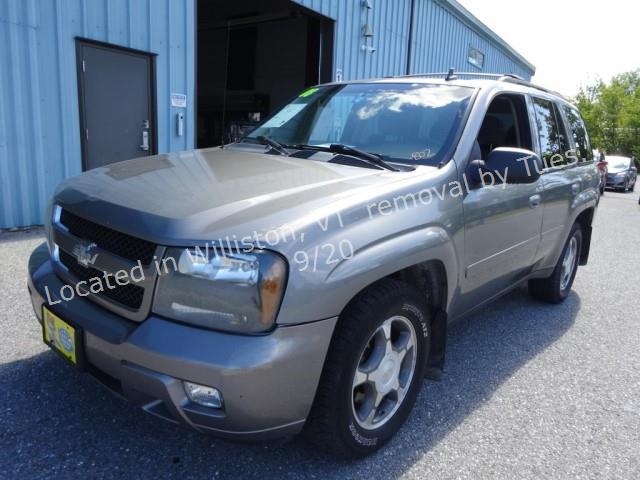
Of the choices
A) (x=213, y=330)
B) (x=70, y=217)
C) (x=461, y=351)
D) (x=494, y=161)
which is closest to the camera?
(x=213, y=330)

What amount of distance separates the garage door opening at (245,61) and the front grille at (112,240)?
13381 mm

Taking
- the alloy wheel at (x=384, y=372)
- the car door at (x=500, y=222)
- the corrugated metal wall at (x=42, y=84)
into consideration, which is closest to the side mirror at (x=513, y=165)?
the car door at (x=500, y=222)

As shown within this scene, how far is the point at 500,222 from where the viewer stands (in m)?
2.95

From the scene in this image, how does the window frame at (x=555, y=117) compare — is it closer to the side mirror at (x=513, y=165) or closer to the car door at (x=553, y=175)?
the car door at (x=553, y=175)

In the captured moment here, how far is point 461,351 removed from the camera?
11.3 feet

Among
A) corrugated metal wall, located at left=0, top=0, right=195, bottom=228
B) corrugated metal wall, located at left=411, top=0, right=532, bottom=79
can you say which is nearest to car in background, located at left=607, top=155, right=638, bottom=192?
corrugated metal wall, located at left=411, top=0, right=532, bottom=79

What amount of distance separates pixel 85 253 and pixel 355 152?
1483 mm

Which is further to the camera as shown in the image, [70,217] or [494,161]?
[494,161]

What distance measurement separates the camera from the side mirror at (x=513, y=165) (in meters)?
2.67

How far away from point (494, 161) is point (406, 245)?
90 centimetres

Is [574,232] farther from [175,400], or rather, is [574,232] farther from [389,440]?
[175,400]

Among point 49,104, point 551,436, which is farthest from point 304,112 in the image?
point 49,104

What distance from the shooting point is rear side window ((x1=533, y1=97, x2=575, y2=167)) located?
12.2 ft

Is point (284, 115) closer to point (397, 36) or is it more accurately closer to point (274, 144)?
point (274, 144)
